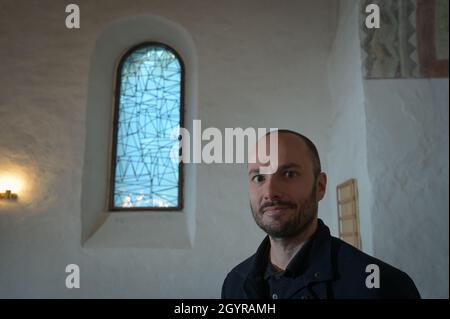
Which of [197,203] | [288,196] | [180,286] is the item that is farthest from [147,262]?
[288,196]

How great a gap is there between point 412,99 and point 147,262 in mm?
2483

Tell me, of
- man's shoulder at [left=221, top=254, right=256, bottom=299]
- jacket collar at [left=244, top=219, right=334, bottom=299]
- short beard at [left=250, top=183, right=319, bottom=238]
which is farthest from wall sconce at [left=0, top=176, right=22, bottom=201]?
short beard at [left=250, top=183, right=319, bottom=238]

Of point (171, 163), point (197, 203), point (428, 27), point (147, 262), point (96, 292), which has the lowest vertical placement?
point (96, 292)

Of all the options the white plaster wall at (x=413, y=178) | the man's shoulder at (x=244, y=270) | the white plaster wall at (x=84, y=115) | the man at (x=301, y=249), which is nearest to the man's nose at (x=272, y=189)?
the man at (x=301, y=249)

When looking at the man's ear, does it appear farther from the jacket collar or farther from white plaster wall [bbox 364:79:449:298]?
white plaster wall [bbox 364:79:449:298]

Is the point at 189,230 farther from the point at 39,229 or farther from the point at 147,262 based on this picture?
the point at 39,229

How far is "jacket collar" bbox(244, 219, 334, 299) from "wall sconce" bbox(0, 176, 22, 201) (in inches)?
121

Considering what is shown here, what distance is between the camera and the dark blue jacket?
1.02m

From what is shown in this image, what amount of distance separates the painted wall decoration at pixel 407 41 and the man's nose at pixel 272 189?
197cm

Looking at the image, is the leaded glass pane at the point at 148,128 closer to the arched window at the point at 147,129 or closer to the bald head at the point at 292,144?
the arched window at the point at 147,129

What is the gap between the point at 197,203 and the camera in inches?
139

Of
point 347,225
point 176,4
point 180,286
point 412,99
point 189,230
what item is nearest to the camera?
point 412,99

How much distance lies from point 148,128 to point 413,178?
8.48 feet
